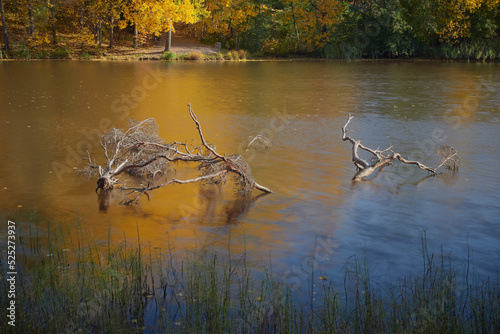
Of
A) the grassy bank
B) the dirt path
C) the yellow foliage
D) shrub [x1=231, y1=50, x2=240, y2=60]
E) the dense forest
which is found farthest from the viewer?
shrub [x1=231, y1=50, x2=240, y2=60]

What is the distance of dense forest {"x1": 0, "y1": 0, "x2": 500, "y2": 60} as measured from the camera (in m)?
44.0

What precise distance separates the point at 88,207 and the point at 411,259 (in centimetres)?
509

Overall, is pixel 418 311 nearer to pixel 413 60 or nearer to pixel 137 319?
pixel 137 319

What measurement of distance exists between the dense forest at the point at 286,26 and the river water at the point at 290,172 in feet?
61.9

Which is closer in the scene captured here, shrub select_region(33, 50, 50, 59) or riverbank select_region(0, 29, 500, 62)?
Answer: shrub select_region(33, 50, 50, 59)

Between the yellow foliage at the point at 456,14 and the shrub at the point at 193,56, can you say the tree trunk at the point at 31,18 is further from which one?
the yellow foliage at the point at 456,14

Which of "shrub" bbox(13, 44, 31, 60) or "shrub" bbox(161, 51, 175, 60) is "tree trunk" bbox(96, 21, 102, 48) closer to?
"shrub" bbox(161, 51, 175, 60)

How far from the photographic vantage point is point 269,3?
51.7 meters

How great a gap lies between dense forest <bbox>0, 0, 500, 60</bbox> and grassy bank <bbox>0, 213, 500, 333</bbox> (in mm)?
38327

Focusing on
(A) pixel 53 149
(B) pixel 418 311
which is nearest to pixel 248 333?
(B) pixel 418 311

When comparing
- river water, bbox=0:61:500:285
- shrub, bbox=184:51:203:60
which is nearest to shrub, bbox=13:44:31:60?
A: shrub, bbox=184:51:203:60

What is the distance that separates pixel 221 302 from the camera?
5633mm

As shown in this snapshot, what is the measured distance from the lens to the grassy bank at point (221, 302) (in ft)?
16.4

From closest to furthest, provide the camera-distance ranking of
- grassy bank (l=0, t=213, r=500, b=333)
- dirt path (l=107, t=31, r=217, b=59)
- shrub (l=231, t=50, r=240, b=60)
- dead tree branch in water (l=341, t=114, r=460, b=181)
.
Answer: grassy bank (l=0, t=213, r=500, b=333)
dead tree branch in water (l=341, t=114, r=460, b=181)
dirt path (l=107, t=31, r=217, b=59)
shrub (l=231, t=50, r=240, b=60)
